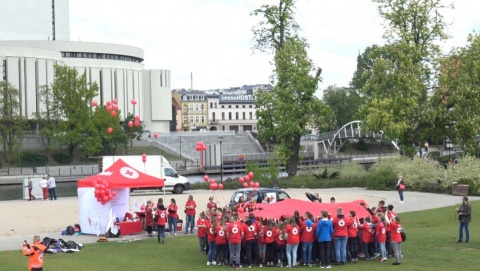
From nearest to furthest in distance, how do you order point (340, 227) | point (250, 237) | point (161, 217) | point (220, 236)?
point (340, 227), point (250, 237), point (220, 236), point (161, 217)

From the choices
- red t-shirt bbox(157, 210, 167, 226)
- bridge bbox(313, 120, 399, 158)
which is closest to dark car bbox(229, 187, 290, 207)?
red t-shirt bbox(157, 210, 167, 226)

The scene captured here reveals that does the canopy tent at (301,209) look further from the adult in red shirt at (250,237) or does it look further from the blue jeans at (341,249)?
the blue jeans at (341,249)

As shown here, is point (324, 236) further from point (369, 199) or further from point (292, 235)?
point (369, 199)

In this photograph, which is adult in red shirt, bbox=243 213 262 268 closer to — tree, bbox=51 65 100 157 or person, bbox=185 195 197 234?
person, bbox=185 195 197 234

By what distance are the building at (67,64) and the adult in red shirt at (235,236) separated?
8331 cm

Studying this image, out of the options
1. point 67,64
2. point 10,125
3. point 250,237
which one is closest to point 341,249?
point 250,237

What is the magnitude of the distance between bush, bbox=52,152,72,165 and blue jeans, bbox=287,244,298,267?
3011 inches

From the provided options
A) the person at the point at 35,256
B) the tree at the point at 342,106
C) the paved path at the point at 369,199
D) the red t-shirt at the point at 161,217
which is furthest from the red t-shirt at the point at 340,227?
the tree at the point at 342,106

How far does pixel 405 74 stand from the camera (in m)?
52.8

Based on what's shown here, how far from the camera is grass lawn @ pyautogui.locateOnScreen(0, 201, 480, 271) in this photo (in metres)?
22.7

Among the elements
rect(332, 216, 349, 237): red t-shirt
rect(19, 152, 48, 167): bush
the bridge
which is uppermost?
the bridge

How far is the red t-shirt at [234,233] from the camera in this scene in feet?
75.0

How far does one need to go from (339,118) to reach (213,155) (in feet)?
100

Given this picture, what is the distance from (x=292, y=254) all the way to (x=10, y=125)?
71.3m
